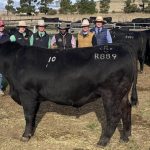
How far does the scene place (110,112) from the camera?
5.70 m

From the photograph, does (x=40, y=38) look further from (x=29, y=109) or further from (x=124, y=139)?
(x=124, y=139)

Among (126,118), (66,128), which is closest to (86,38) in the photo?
(66,128)

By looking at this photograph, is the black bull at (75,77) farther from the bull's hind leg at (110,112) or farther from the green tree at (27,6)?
the green tree at (27,6)

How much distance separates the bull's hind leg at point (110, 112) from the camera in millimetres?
5629

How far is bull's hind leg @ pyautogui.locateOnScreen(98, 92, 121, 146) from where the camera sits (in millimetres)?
5629

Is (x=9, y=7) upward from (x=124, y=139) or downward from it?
downward

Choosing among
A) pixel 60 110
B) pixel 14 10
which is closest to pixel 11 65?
pixel 60 110

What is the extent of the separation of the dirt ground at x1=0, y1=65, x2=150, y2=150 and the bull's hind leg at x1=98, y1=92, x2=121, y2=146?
0.15 meters

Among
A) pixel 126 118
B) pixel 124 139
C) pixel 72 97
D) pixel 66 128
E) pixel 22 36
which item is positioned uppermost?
pixel 22 36

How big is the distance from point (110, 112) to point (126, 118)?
19.5 inches

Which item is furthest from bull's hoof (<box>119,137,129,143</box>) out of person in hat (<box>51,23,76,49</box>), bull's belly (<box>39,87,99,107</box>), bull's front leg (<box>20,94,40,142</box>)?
→ person in hat (<box>51,23,76,49</box>)

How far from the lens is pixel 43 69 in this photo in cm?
590

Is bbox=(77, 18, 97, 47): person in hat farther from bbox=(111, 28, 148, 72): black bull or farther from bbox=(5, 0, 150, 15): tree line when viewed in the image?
bbox=(5, 0, 150, 15): tree line

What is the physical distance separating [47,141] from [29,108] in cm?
60
